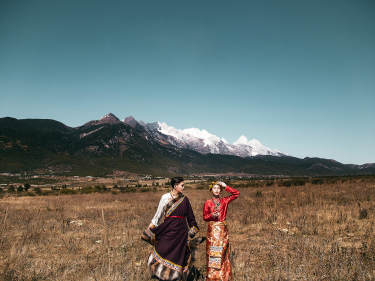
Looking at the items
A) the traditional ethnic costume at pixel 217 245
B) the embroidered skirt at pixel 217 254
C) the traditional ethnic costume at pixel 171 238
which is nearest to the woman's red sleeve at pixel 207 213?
the traditional ethnic costume at pixel 217 245

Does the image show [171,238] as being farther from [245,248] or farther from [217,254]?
[245,248]

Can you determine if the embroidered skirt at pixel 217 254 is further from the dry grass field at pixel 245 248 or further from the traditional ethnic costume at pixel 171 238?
the dry grass field at pixel 245 248

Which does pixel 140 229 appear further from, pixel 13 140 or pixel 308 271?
pixel 13 140

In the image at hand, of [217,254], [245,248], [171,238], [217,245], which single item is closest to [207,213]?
[217,245]

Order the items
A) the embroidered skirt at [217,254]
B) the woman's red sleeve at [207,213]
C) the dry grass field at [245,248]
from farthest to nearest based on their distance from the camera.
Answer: the dry grass field at [245,248]
the woman's red sleeve at [207,213]
the embroidered skirt at [217,254]

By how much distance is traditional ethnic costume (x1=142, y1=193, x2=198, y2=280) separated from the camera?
4848 millimetres

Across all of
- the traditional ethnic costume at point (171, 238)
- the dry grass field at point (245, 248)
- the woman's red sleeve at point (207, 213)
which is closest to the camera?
the traditional ethnic costume at point (171, 238)

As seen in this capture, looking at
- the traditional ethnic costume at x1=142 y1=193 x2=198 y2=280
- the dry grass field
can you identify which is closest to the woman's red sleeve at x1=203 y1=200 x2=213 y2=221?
the traditional ethnic costume at x1=142 y1=193 x2=198 y2=280

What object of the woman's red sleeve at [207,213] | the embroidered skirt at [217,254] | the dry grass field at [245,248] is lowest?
the dry grass field at [245,248]

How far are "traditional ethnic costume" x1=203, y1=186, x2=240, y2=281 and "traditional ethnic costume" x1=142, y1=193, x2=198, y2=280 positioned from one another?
56 centimetres

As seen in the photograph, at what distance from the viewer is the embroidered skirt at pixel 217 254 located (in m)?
4.62

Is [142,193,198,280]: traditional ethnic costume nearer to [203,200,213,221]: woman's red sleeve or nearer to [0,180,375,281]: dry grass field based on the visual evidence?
[203,200,213,221]: woman's red sleeve

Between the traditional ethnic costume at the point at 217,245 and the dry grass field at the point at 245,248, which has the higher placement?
the traditional ethnic costume at the point at 217,245

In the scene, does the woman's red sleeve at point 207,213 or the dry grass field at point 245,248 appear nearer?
the woman's red sleeve at point 207,213
